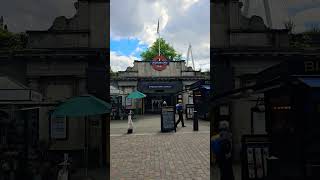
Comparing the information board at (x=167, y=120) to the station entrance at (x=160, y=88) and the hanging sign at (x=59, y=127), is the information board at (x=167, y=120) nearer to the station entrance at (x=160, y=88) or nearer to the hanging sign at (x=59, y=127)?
the hanging sign at (x=59, y=127)

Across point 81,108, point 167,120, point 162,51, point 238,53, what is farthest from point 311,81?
point 162,51

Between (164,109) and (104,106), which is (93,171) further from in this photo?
(164,109)

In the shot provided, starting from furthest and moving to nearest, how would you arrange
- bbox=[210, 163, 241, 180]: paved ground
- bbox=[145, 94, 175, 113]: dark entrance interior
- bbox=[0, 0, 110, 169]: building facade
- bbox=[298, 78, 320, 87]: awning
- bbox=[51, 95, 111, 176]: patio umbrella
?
1. bbox=[145, 94, 175, 113]: dark entrance interior
2. bbox=[0, 0, 110, 169]: building facade
3. bbox=[210, 163, 241, 180]: paved ground
4. bbox=[51, 95, 111, 176]: patio umbrella
5. bbox=[298, 78, 320, 87]: awning

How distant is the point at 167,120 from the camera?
22.4 metres

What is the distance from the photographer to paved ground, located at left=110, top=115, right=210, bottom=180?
11117 mm

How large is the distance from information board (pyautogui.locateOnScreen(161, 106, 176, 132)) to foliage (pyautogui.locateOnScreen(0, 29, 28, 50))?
36.3 ft

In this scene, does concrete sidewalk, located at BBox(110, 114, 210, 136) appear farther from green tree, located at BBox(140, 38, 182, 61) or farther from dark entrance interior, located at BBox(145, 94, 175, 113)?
green tree, located at BBox(140, 38, 182, 61)

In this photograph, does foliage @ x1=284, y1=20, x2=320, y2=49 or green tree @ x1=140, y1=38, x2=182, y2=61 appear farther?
green tree @ x1=140, y1=38, x2=182, y2=61

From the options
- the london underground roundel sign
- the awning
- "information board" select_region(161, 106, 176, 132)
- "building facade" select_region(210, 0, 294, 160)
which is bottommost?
"information board" select_region(161, 106, 176, 132)

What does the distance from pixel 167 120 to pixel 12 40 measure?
38.9ft

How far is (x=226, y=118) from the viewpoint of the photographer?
40.6 feet

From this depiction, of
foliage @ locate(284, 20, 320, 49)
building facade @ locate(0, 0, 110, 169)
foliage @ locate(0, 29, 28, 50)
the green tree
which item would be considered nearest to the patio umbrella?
building facade @ locate(0, 0, 110, 169)

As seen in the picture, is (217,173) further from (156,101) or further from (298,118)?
(156,101)

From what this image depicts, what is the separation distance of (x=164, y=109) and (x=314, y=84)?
1577cm
